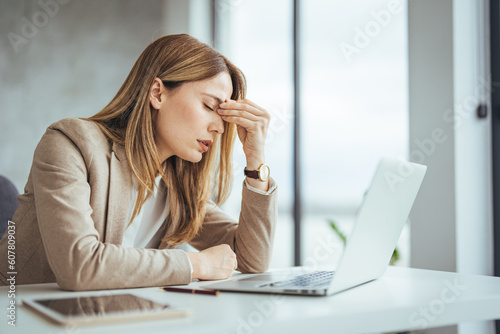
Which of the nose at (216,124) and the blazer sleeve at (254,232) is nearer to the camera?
the blazer sleeve at (254,232)

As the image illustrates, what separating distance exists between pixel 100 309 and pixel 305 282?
0.45 metres

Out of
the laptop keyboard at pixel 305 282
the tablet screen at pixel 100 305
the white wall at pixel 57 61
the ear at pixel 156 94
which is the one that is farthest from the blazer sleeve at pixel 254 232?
the white wall at pixel 57 61

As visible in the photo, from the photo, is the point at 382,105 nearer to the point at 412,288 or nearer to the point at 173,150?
the point at 173,150

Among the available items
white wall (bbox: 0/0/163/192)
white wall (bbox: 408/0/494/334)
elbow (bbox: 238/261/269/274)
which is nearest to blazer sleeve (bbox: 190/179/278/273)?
elbow (bbox: 238/261/269/274)

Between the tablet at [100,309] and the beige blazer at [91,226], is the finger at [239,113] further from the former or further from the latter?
the tablet at [100,309]

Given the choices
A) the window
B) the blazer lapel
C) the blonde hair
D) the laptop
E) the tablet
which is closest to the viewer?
the tablet

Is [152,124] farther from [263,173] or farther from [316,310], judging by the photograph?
[316,310]

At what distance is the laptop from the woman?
0.58 feet

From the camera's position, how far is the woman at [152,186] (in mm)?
998

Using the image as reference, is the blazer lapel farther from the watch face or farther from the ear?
the watch face

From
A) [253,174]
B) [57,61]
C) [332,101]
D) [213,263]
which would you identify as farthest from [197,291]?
[57,61]

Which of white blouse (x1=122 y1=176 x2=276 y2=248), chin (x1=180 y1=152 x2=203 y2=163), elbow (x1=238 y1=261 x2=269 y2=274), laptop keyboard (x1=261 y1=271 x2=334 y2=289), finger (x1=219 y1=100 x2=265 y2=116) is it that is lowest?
elbow (x1=238 y1=261 x2=269 y2=274)

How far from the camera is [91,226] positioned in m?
1.03

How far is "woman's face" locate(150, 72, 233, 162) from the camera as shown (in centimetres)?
143
